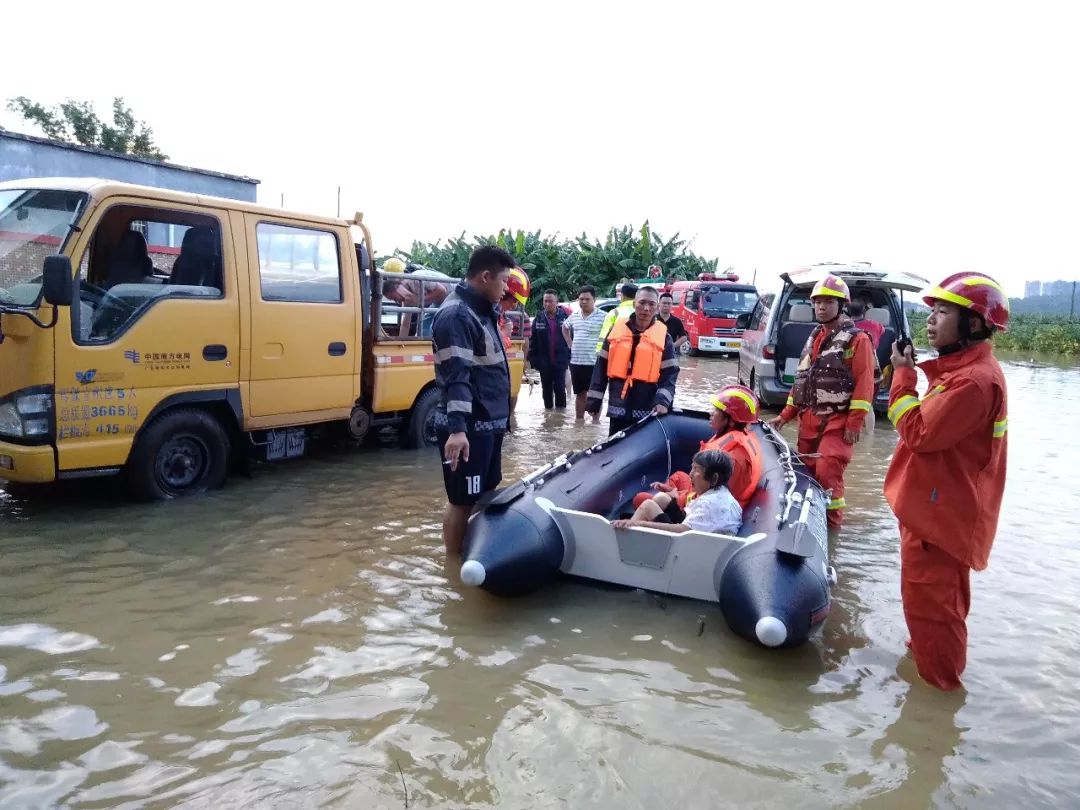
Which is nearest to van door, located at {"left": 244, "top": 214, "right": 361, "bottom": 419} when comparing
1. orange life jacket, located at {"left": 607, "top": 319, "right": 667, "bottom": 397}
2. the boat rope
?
orange life jacket, located at {"left": 607, "top": 319, "right": 667, "bottom": 397}

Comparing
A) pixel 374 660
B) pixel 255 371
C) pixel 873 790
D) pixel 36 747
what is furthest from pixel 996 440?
pixel 255 371

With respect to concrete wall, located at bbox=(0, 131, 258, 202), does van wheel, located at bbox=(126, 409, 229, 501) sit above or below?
below

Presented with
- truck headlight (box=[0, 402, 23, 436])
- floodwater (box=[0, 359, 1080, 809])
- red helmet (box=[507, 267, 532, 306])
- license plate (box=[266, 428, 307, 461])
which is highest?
red helmet (box=[507, 267, 532, 306])

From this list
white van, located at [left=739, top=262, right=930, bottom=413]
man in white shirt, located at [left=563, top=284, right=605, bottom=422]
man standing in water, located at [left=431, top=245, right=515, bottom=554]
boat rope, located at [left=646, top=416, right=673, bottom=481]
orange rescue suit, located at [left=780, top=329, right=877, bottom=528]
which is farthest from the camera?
white van, located at [left=739, top=262, right=930, bottom=413]

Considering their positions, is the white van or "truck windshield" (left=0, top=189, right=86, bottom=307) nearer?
"truck windshield" (left=0, top=189, right=86, bottom=307)

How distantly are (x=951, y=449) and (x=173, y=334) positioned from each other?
456cm

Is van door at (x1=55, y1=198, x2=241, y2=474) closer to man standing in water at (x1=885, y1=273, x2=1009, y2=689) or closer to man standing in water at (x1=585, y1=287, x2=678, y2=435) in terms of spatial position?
man standing in water at (x1=585, y1=287, x2=678, y2=435)

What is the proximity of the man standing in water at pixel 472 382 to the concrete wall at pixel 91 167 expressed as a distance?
1118 centimetres

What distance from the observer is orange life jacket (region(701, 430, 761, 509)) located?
189 inches

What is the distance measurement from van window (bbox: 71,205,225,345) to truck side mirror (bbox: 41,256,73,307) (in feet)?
1.70

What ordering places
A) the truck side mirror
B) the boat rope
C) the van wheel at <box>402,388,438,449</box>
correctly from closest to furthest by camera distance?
the truck side mirror < the boat rope < the van wheel at <box>402,388,438,449</box>

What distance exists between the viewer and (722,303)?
62.1ft

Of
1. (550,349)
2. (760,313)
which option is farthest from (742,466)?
(760,313)

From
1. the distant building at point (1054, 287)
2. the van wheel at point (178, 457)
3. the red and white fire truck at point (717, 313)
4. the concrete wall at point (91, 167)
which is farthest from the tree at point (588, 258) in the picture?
the distant building at point (1054, 287)
